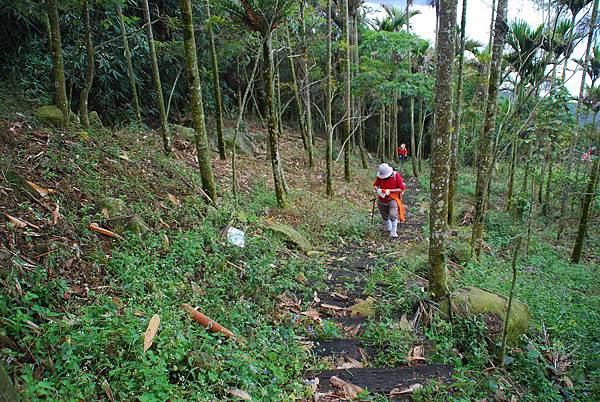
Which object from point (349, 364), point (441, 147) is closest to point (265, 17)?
point (441, 147)

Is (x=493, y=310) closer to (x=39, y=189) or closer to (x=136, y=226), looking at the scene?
(x=136, y=226)

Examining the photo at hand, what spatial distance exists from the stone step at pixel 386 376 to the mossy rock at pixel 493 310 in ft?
3.14

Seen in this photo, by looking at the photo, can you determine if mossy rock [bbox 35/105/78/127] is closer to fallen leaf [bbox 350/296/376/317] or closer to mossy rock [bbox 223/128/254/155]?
fallen leaf [bbox 350/296/376/317]

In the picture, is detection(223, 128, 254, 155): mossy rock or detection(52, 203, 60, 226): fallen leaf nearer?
detection(52, 203, 60, 226): fallen leaf

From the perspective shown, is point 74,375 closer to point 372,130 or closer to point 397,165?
point 397,165

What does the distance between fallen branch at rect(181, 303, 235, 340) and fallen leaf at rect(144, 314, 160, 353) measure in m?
0.47

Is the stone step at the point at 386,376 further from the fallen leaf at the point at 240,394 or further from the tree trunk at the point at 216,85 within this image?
the tree trunk at the point at 216,85

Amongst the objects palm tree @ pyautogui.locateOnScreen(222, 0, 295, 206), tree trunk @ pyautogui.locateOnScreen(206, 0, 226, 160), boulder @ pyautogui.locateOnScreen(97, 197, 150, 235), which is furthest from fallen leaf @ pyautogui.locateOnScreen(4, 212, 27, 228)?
tree trunk @ pyautogui.locateOnScreen(206, 0, 226, 160)

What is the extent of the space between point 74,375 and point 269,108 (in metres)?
6.22

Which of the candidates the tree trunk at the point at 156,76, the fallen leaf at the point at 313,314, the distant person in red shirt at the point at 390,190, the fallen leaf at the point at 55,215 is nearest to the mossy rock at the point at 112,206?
the fallen leaf at the point at 55,215

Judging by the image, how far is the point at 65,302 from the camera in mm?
3227

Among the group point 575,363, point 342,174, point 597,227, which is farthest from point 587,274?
point 342,174

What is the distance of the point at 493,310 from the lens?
181 inches

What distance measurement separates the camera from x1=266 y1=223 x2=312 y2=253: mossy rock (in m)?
6.91
